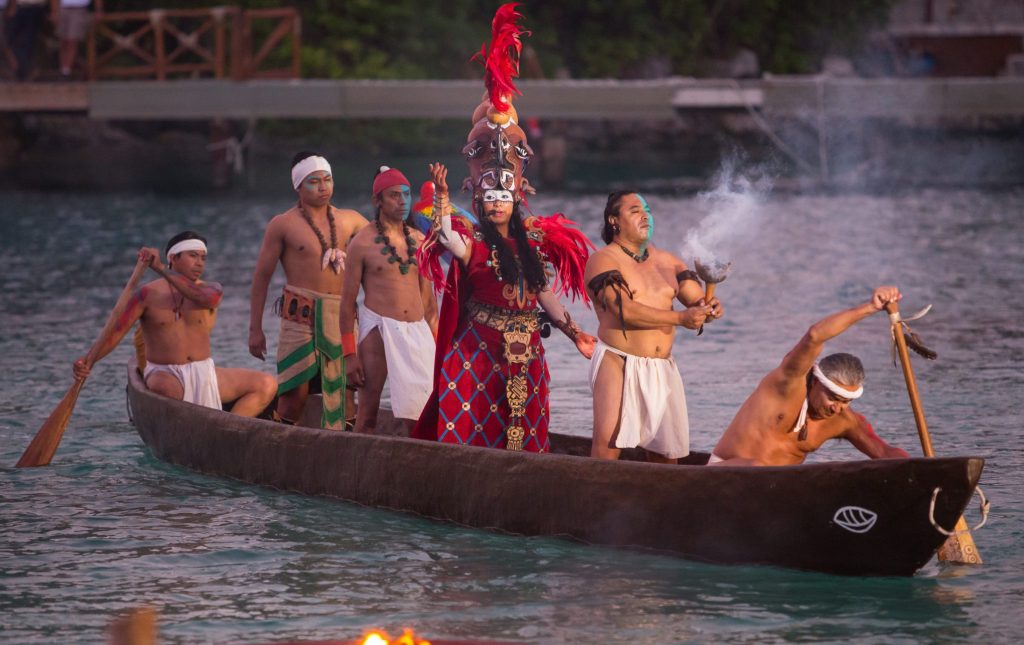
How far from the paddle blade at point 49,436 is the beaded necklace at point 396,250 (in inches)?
81.4

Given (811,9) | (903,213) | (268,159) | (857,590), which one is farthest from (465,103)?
(857,590)

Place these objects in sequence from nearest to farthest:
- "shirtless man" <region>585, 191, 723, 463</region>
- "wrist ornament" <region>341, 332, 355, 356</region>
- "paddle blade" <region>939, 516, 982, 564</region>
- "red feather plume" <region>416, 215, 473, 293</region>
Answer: "paddle blade" <region>939, 516, 982, 564</region> < "shirtless man" <region>585, 191, 723, 463</region> < "red feather plume" <region>416, 215, 473, 293</region> < "wrist ornament" <region>341, 332, 355, 356</region>

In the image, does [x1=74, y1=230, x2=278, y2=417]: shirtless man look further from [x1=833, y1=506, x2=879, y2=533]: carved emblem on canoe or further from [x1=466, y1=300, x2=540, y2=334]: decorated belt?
[x1=833, y1=506, x2=879, y2=533]: carved emblem on canoe

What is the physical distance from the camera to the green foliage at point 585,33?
37.8m

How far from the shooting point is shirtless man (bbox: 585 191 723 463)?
27.2 ft

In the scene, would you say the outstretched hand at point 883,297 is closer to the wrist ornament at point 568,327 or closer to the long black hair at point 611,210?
the long black hair at point 611,210

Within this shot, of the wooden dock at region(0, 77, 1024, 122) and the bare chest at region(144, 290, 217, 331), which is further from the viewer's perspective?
the wooden dock at region(0, 77, 1024, 122)

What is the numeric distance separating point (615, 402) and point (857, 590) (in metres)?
1.49

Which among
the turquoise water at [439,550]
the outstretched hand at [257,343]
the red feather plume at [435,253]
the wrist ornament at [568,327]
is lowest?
the turquoise water at [439,550]

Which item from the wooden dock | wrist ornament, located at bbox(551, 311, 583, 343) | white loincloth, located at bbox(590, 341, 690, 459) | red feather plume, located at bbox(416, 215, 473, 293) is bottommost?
white loincloth, located at bbox(590, 341, 690, 459)

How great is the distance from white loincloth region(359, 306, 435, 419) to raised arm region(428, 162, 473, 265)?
0.88m

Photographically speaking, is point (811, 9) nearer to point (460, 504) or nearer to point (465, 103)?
point (465, 103)

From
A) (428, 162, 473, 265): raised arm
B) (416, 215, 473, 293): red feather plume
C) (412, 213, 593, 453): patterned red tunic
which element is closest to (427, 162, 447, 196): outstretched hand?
(428, 162, 473, 265): raised arm

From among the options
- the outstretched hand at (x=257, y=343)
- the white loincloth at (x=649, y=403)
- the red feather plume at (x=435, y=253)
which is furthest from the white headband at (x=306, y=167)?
the white loincloth at (x=649, y=403)
